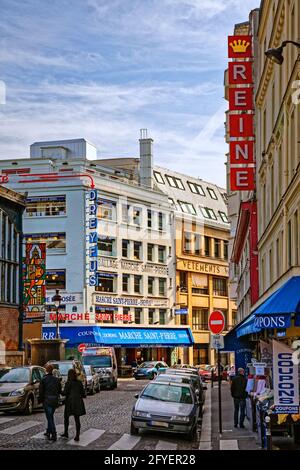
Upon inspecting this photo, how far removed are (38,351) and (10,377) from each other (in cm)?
2230

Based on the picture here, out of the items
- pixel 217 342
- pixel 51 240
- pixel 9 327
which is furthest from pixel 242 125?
pixel 51 240

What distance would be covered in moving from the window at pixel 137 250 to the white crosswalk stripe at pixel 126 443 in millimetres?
52002

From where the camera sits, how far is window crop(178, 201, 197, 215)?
85.8 metres

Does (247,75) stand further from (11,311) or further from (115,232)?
(115,232)

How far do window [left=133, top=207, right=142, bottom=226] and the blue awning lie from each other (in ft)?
28.8

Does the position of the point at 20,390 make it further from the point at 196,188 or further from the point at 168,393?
the point at 196,188

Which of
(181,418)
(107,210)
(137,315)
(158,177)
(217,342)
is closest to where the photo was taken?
(181,418)

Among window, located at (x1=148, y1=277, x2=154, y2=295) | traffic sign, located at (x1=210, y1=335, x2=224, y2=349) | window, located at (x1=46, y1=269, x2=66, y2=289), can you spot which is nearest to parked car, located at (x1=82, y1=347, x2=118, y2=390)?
window, located at (x1=46, y1=269, x2=66, y2=289)

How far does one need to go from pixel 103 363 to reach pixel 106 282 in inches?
832

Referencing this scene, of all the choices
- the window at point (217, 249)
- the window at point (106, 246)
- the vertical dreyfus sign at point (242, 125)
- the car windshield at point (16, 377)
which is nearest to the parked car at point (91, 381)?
the vertical dreyfus sign at point (242, 125)

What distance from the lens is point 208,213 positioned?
3642 inches

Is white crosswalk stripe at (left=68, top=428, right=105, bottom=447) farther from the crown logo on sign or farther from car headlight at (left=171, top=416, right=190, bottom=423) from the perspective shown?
the crown logo on sign

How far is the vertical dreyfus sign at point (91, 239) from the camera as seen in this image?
217ft
